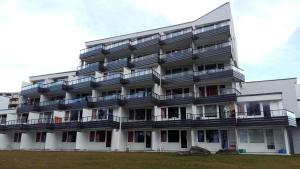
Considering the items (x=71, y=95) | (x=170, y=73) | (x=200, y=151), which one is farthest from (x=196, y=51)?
(x=71, y=95)

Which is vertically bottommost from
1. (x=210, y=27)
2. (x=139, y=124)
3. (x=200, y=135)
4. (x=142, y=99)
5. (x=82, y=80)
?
(x=200, y=135)

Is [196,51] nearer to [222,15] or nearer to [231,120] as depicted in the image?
[222,15]

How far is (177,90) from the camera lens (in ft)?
131

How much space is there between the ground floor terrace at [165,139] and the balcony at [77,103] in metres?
4.20

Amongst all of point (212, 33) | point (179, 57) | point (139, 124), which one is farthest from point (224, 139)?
point (212, 33)

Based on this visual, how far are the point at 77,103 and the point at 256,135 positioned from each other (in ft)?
95.6

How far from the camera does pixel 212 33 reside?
125 ft

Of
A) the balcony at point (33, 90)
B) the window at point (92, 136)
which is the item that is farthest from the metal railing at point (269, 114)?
the balcony at point (33, 90)

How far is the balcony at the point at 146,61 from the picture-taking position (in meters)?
40.7

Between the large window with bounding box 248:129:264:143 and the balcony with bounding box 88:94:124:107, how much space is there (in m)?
19.3

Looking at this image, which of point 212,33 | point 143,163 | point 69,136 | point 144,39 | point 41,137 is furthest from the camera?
point 41,137

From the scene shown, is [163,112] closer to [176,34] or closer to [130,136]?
[130,136]

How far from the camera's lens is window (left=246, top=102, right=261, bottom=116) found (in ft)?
105

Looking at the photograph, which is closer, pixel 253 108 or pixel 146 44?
pixel 253 108
